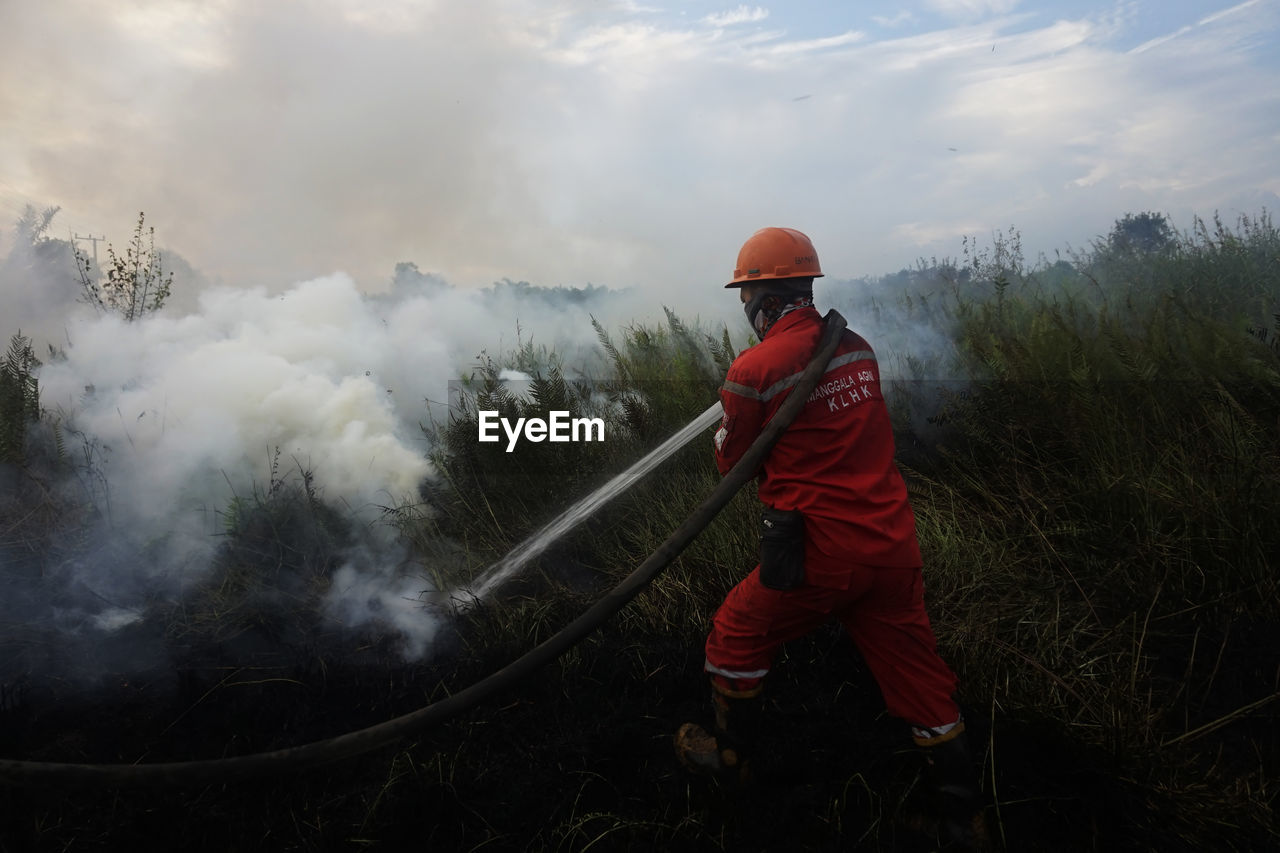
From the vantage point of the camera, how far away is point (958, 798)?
2449mm

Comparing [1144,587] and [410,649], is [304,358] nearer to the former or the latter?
[410,649]

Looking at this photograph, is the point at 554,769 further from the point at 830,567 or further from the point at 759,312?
the point at 759,312

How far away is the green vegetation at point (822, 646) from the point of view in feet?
8.39

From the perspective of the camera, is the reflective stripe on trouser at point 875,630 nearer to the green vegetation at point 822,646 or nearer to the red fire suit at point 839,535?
the red fire suit at point 839,535

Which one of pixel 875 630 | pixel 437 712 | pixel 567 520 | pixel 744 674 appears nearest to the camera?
pixel 437 712

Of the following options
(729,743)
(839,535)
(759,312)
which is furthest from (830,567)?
(759,312)

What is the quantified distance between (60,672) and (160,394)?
2513mm

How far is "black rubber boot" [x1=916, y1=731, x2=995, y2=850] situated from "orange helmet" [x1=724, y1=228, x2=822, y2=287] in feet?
6.23

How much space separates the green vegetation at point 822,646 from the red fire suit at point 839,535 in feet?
1.49

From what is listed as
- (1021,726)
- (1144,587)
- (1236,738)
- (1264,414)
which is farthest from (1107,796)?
(1264,414)

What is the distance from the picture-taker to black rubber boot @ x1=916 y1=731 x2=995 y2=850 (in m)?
2.42

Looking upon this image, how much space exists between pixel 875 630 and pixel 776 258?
5.11 ft

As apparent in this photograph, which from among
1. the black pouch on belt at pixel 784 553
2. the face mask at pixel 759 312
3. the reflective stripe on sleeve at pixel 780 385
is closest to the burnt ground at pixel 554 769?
the black pouch on belt at pixel 784 553

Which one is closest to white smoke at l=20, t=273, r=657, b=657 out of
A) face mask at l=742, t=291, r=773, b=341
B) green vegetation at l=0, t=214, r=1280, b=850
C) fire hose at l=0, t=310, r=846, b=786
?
green vegetation at l=0, t=214, r=1280, b=850
